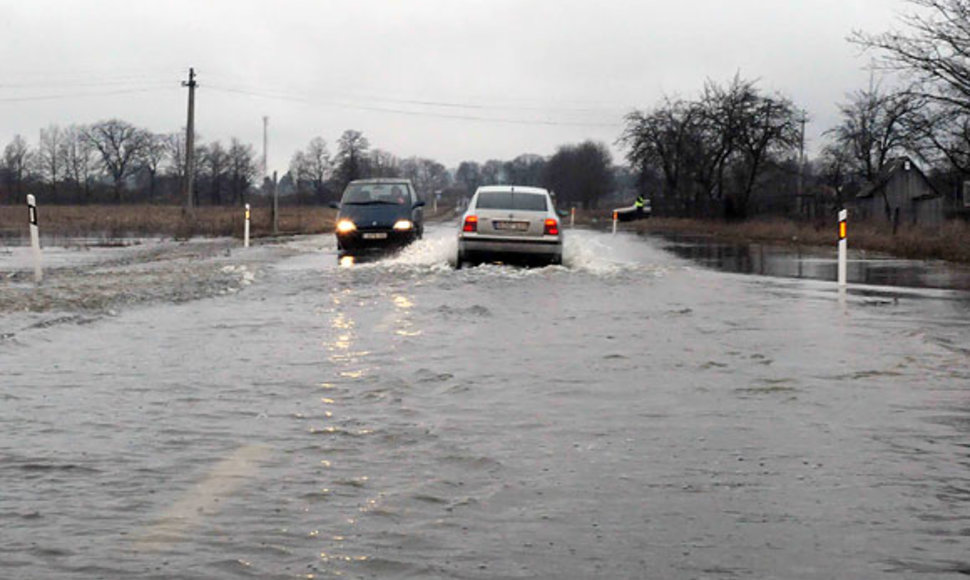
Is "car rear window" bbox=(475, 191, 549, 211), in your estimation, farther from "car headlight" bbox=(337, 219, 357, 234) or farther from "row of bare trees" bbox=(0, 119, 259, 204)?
"row of bare trees" bbox=(0, 119, 259, 204)

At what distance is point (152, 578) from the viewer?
3475 mm

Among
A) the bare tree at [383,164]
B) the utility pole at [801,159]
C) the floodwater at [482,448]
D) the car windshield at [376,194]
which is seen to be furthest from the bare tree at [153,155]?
the floodwater at [482,448]

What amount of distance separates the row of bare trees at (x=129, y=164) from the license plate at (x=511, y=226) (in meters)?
112

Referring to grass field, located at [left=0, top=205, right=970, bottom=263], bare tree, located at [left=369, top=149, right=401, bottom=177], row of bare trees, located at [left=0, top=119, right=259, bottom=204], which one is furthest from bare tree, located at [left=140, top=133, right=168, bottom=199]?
grass field, located at [left=0, top=205, right=970, bottom=263]

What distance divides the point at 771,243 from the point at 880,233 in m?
4.30

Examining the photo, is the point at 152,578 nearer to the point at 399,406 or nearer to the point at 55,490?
the point at 55,490

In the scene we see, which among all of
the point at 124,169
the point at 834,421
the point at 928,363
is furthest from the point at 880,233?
the point at 124,169

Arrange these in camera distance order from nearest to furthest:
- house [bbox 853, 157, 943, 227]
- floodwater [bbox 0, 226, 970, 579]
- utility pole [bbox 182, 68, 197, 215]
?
1. floodwater [bbox 0, 226, 970, 579]
2. utility pole [bbox 182, 68, 197, 215]
3. house [bbox 853, 157, 943, 227]

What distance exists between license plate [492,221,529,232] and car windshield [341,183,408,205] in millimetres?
6399

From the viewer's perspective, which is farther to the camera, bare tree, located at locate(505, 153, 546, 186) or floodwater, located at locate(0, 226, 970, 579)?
bare tree, located at locate(505, 153, 546, 186)

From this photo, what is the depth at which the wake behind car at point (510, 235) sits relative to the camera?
1644cm

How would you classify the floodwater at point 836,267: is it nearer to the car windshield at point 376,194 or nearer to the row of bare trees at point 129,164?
the car windshield at point 376,194

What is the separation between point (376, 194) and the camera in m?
22.9

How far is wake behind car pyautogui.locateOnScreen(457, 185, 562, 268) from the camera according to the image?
16.4 meters
